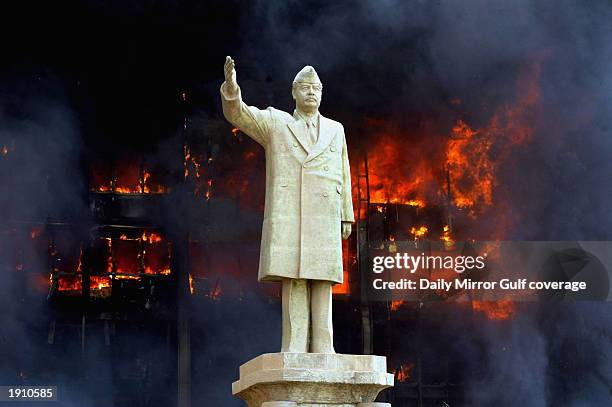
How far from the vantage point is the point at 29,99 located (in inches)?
791

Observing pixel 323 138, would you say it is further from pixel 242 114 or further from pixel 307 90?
pixel 242 114

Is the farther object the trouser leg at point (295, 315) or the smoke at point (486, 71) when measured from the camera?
the smoke at point (486, 71)

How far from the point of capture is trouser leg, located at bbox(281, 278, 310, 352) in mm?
10039

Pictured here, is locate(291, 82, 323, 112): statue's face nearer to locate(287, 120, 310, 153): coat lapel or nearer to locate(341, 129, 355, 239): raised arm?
locate(287, 120, 310, 153): coat lapel

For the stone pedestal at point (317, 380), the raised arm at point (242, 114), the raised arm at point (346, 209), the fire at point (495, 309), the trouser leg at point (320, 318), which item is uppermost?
the raised arm at point (242, 114)

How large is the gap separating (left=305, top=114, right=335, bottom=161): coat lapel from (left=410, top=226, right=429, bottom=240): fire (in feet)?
33.9

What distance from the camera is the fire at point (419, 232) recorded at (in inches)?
818

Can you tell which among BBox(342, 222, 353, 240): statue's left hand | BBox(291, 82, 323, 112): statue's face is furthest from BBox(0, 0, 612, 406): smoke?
BBox(342, 222, 353, 240): statue's left hand

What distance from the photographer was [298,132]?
1045 centimetres

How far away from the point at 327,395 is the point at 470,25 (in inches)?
476

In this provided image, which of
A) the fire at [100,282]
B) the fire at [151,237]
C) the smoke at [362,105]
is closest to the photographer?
the smoke at [362,105]

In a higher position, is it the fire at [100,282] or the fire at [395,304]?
the fire at [100,282]

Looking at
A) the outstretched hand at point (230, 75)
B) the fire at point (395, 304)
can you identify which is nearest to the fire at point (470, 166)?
the fire at point (395, 304)

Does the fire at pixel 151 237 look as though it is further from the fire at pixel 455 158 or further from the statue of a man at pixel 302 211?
the statue of a man at pixel 302 211
